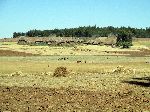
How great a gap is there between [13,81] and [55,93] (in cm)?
795

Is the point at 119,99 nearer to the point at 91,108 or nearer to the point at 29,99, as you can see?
the point at 91,108

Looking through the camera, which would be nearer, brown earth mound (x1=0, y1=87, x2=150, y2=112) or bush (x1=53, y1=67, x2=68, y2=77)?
brown earth mound (x1=0, y1=87, x2=150, y2=112)

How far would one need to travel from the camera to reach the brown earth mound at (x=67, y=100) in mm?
19156

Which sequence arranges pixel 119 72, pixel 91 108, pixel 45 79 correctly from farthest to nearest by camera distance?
1. pixel 119 72
2. pixel 45 79
3. pixel 91 108

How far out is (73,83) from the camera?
98.2ft

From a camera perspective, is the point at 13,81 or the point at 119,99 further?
the point at 13,81

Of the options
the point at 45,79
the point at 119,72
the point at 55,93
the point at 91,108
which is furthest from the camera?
the point at 119,72

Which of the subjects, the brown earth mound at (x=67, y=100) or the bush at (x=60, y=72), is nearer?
the brown earth mound at (x=67, y=100)

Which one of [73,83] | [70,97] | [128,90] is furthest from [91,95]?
[73,83]

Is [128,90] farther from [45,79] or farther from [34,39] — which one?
[34,39]

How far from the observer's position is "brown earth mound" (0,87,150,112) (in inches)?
754

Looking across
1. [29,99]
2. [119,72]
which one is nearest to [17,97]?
[29,99]

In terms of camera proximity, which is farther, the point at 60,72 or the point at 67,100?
the point at 60,72

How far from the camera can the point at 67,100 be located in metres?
21.8
